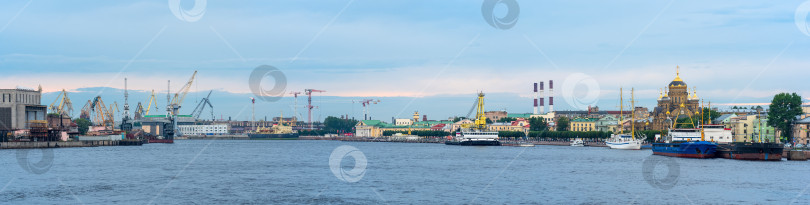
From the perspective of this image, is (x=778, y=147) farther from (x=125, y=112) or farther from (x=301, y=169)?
(x=125, y=112)

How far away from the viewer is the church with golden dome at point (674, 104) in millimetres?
150938

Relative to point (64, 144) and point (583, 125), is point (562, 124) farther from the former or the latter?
point (64, 144)

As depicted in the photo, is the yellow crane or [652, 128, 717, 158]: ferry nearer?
[652, 128, 717, 158]: ferry

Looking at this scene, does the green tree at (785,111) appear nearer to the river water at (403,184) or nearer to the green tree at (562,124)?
the river water at (403,184)

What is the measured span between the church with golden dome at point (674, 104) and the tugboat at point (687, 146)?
6428 cm

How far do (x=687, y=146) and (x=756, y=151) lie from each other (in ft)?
24.7

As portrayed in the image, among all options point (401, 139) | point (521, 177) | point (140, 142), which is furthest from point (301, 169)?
point (401, 139)

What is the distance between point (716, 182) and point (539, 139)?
387 ft

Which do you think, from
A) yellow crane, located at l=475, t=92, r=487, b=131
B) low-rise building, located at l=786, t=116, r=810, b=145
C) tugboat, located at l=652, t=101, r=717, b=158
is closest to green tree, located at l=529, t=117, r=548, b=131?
yellow crane, located at l=475, t=92, r=487, b=131

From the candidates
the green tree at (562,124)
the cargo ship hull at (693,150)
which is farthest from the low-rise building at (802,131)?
the green tree at (562,124)

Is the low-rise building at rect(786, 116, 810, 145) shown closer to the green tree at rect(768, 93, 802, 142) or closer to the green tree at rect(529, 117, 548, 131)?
the green tree at rect(768, 93, 802, 142)

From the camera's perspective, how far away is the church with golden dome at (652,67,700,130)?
5942 inches

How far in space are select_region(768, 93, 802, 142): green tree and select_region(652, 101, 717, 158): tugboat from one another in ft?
71.3

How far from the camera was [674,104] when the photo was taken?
15675cm
